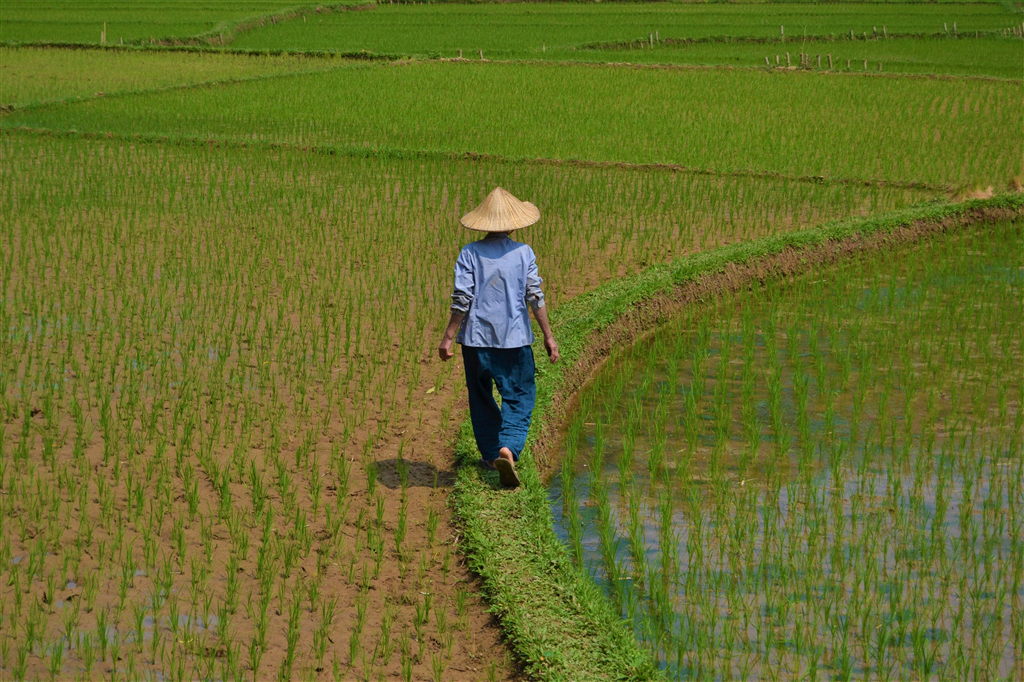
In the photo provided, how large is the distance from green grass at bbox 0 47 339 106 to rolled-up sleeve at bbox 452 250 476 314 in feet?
41.8

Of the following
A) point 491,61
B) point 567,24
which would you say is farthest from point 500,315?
point 567,24

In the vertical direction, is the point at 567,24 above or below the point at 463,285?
above

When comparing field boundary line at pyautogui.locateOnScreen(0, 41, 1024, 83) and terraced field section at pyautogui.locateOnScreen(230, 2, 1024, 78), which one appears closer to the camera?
field boundary line at pyautogui.locateOnScreen(0, 41, 1024, 83)

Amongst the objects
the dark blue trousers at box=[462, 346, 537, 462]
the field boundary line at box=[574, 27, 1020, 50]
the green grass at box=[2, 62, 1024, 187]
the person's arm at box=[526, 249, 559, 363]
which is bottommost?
the dark blue trousers at box=[462, 346, 537, 462]

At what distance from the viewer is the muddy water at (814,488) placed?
137 inches

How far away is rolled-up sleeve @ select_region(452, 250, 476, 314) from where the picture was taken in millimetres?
4492

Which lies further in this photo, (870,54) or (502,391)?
(870,54)

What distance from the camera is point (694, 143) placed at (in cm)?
1272

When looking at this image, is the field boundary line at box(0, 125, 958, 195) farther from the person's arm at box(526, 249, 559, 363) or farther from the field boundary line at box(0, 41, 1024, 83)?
the field boundary line at box(0, 41, 1024, 83)

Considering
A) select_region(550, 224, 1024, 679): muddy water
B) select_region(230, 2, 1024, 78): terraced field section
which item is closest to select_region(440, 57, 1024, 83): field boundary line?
select_region(230, 2, 1024, 78): terraced field section

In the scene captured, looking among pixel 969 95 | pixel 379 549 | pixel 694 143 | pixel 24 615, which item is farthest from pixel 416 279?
pixel 969 95

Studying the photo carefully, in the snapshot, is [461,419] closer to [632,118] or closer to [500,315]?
[500,315]

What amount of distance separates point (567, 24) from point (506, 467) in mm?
25221

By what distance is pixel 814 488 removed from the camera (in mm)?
4543
